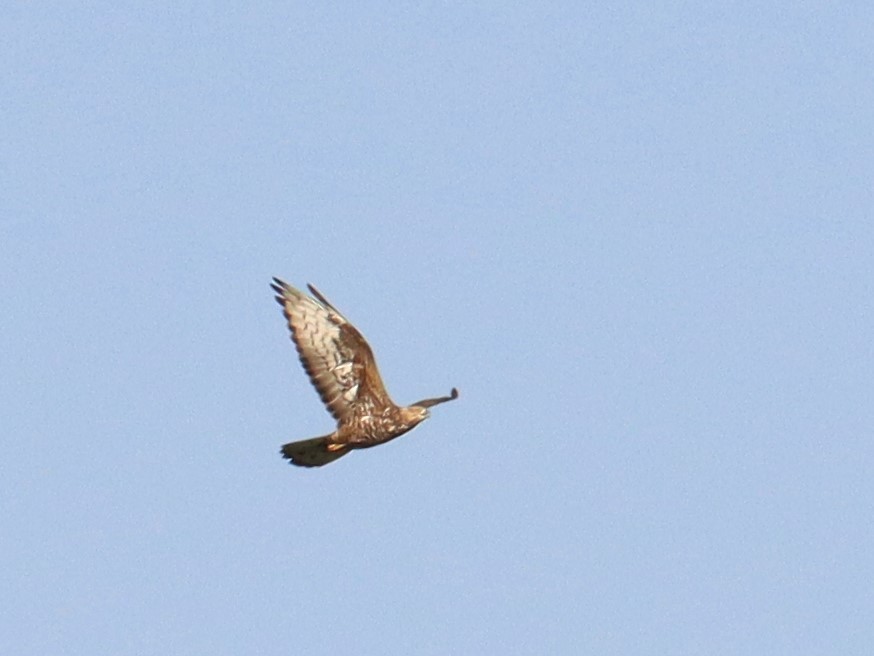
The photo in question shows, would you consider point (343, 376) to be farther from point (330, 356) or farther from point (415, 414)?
point (415, 414)

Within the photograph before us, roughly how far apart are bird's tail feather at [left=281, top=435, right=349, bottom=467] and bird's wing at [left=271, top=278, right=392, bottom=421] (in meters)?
0.42

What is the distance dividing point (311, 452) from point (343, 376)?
3.22 ft

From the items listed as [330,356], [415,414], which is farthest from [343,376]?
[415,414]

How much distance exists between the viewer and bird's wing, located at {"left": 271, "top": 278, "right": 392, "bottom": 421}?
48.2 feet

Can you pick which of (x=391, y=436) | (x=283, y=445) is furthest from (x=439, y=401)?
(x=283, y=445)

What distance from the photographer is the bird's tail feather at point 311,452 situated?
14188mm

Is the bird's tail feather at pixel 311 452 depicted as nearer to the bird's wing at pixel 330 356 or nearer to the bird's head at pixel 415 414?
the bird's wing at pixel 330 356

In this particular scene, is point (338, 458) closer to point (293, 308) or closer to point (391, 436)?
point (391, 436)

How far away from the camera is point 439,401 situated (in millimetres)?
14891

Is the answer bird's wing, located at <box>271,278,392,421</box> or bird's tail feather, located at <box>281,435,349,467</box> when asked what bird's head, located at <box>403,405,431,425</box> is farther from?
bird's tail feather, located at <box>281,435,349,467</box>

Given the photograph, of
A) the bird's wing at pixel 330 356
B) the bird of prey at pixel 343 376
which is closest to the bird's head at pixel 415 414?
the bird of prey at pixel 343 376

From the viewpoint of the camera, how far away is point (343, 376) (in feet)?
48.9

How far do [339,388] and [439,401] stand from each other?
3.57 ft

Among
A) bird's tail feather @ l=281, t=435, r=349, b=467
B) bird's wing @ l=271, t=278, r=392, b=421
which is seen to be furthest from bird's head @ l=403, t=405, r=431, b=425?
bird's tail feather @ l=281, t=435, r=349, b=467
